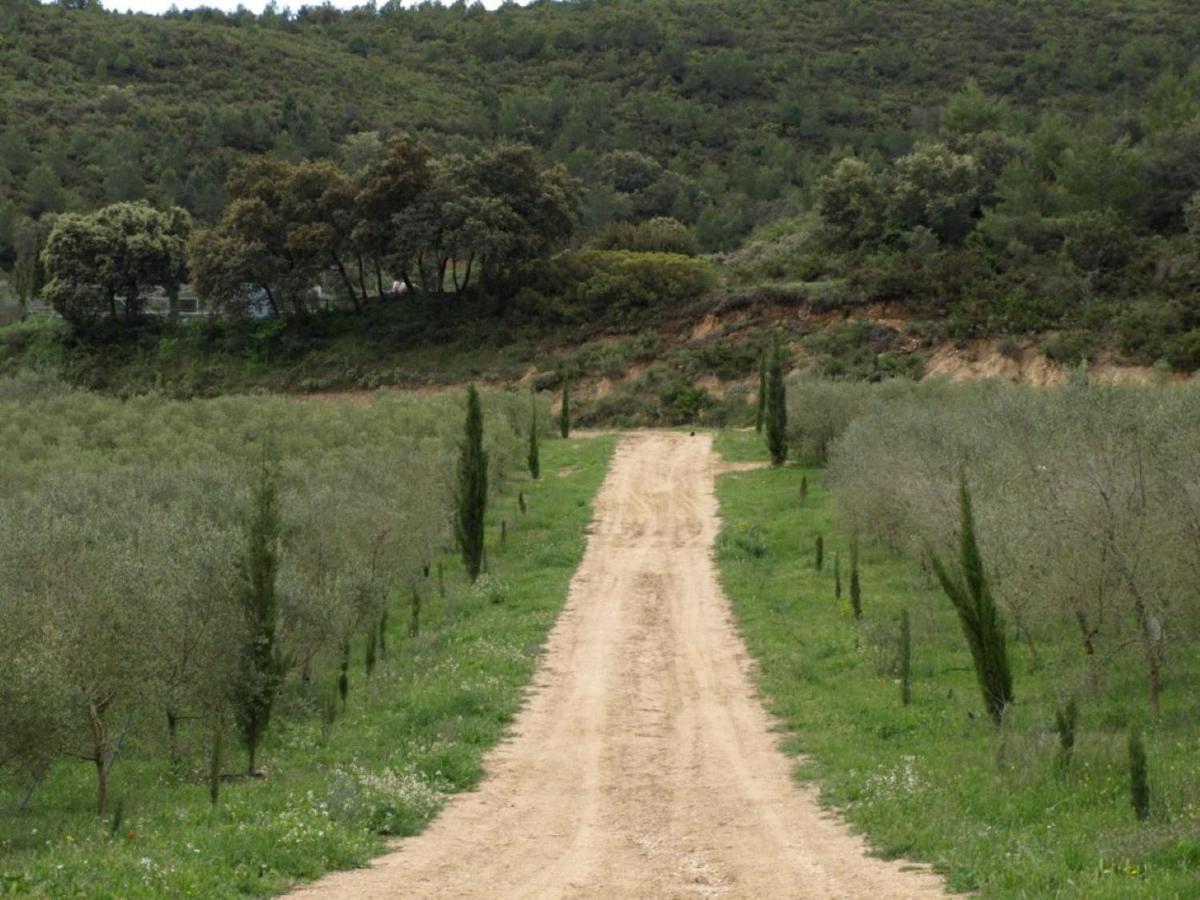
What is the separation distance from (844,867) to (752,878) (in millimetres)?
854

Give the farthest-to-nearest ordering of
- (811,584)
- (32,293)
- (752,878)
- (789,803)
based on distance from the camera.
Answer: (32,293) → (811,584) → (789,803) → (752,878)

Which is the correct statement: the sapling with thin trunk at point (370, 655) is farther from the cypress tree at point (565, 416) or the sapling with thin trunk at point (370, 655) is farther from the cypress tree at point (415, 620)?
the cypress tree at point (565, 416)

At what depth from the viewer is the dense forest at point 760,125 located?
62.4 metres

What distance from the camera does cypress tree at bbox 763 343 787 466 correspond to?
44719mm

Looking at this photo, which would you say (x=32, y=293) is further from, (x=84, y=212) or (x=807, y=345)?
(x=807, y=345)

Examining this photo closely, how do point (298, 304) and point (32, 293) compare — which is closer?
point (298, 304)

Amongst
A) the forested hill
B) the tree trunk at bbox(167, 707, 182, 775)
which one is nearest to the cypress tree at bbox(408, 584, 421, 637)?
the tree trunk at bbox(167, 707, 182, 775)

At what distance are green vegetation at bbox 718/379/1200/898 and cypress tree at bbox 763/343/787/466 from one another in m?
12.8

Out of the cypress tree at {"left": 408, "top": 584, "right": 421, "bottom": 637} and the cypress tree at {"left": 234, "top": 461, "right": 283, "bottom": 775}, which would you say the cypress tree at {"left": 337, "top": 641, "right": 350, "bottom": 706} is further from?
the cypress tree at {"left": 408, "top": 584, "right": 421, "bottom": 637}

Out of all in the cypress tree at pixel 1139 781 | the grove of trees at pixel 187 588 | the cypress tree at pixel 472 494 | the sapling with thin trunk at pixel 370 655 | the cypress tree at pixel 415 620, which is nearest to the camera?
the cypress tree at pixel 1139 781

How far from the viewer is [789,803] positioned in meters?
15.9

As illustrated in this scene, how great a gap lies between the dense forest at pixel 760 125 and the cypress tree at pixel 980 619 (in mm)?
37830

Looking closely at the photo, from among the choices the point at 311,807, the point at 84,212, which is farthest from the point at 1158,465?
the point at 84,212

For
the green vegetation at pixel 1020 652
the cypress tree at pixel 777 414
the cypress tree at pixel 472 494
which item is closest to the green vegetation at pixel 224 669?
the cypress tree at pixel 472 494
